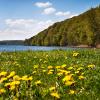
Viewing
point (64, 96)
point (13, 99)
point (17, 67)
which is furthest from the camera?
point (17, 67)

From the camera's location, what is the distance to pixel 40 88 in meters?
9.48

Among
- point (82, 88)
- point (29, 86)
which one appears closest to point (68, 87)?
point (82, 88)

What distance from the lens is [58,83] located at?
10344mm

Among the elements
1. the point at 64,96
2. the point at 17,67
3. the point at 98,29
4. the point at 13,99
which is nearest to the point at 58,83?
the point at 64,96

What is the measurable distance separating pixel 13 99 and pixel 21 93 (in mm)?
432

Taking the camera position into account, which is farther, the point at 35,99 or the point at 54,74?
the point at 54,74

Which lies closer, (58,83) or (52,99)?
(52,99)

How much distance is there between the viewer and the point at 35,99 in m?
8.52

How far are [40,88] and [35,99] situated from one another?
969 mm

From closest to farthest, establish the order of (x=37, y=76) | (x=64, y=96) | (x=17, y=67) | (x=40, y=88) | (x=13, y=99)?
1. (x=13, y=99)
2. (x=64, y=96)
3. (x=40, y=88)
4. (x=37, y=76)
5. (x=17, y=67)

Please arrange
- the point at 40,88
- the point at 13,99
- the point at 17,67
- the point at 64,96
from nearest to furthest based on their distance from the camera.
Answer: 1. the point at 13,99
2. the point at 64,96
3. the point at 40,88
4. the point at 17,67

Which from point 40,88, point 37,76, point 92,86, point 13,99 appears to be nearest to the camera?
point 13,99

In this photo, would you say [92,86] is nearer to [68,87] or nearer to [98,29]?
[68,87]

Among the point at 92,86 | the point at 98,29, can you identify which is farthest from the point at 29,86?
the point at 98,29
